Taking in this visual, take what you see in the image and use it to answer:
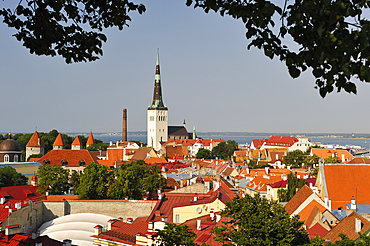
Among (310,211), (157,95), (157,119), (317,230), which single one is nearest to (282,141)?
(157,119)

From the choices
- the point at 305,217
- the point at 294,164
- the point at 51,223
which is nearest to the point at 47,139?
the point at 294,164

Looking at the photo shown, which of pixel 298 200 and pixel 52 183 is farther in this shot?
pixel 52 183

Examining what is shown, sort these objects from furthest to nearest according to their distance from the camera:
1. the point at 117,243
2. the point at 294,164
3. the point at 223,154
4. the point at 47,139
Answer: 1. the point at 47,139
2. the point at 223,154
3. the point at 294,164
4. the point at 117,243

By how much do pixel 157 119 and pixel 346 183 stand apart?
119062mm

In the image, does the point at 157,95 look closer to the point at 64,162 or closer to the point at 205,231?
the point at 64,162

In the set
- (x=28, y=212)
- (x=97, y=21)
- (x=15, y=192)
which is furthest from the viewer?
(x=15, y=192)

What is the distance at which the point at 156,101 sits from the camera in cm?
14875

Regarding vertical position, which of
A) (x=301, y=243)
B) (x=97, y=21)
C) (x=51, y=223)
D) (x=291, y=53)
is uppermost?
(x=97, y=21)

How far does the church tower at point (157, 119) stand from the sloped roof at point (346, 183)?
116492 millimetres

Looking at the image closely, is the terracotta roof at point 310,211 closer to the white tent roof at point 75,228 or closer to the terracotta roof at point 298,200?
the terracotta roof at point 298,200

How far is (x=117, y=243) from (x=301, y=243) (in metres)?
8.61

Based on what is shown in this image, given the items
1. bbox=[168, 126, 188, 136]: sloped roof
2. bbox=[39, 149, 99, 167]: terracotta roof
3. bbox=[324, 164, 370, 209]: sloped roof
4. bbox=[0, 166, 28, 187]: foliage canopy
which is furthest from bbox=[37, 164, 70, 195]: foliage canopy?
bbox=[168, 126, 188, 136]: sloped roof

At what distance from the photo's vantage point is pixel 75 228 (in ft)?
89.0

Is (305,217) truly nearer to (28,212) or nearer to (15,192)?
(28,212)
